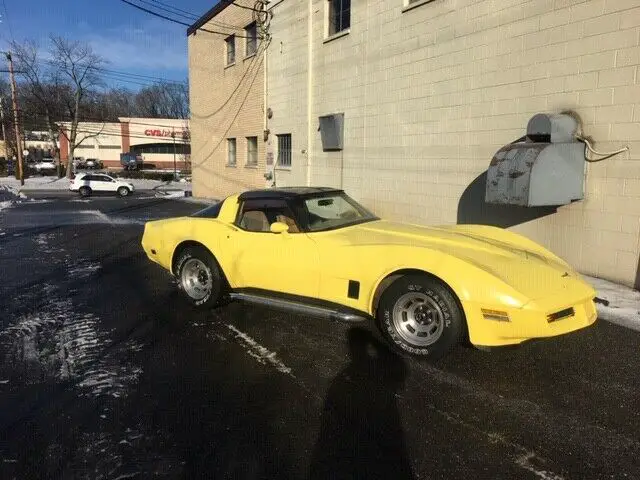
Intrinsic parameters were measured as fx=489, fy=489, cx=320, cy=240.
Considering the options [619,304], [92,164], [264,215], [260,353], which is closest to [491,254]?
[260,353]

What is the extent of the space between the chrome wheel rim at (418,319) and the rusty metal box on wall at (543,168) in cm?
339

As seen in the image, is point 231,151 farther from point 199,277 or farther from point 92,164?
point 92,164

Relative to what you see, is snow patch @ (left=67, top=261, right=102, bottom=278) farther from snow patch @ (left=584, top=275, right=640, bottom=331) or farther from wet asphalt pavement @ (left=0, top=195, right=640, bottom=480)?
snow patch @ (left=584, top=275, right=640, bottom=331)

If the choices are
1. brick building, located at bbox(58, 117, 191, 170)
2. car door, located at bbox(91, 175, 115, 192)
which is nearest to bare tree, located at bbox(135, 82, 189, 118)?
brick building, located at bbox(58, 117, 191, 170)

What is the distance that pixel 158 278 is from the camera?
709cm

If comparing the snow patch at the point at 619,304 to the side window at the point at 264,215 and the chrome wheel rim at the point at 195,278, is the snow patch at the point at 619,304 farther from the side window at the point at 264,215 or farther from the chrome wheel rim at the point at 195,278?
the chrome wheel rim at the point at 195,278

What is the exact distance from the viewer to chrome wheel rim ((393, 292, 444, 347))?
3.83m

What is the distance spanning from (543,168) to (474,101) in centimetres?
251

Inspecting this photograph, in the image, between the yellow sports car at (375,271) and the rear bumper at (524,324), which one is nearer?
the rear bumper at (524,324)

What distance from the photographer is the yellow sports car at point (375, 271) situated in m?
3.60

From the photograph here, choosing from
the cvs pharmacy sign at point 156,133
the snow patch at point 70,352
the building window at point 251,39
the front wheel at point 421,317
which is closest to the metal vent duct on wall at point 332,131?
the building window at point 251,39

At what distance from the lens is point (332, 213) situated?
5215 millimetres

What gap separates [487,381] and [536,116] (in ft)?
15.3

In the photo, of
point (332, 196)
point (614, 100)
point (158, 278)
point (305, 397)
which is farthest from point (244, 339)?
point (614, 100)
